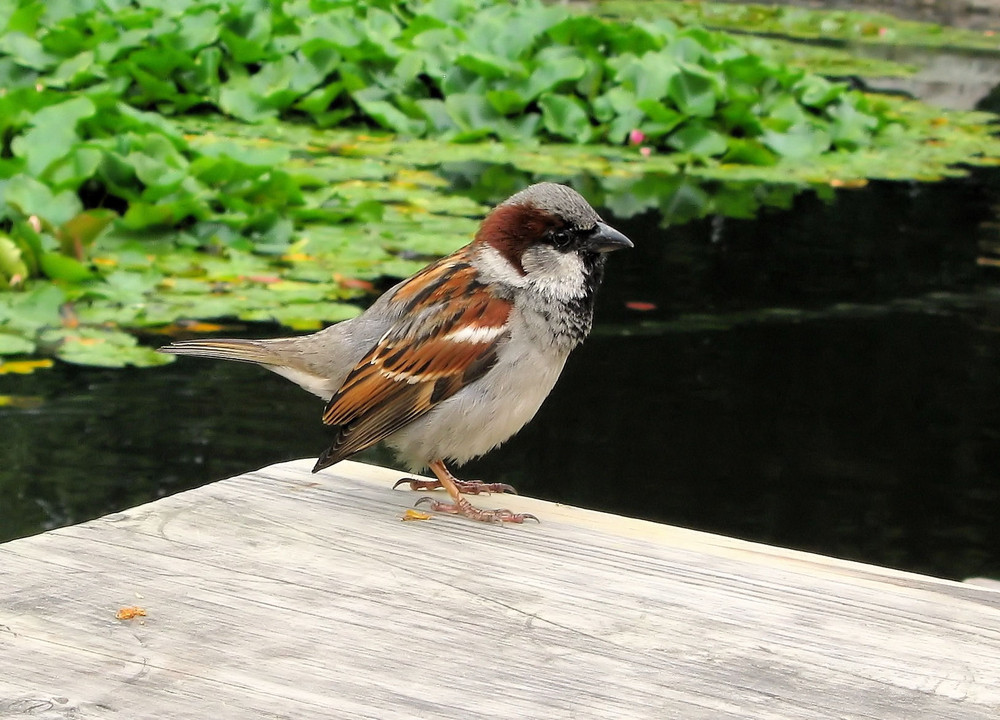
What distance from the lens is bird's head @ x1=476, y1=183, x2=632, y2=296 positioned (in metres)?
3.13

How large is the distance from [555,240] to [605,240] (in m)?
0.11

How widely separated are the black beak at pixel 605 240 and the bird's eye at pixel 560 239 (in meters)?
0.05

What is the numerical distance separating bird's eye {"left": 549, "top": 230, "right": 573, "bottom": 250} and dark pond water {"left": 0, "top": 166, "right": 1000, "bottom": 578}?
5.25 feet

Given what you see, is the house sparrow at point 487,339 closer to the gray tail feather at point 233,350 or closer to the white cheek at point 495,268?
the white cheek at point 495,268

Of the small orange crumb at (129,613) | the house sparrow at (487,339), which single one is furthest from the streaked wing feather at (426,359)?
the small orange crumb at (129,613)

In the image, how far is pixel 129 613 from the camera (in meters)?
1.89

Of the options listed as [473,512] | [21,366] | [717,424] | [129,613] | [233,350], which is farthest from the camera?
[717,424]

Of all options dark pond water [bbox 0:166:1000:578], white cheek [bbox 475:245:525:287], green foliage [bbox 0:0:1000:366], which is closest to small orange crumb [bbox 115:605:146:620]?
white cheek [bbox 475:245:525:287]

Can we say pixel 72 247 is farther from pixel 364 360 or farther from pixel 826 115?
Result: pixel 826 115

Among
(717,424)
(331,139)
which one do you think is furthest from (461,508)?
(331,139)

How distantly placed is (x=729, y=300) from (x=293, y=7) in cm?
510

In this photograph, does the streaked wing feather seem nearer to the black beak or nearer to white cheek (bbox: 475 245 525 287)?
white cheek (bbox: 475 245 525 287)

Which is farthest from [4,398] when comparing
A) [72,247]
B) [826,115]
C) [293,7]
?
[826,115]

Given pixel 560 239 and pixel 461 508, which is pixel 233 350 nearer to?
pixel 560 239
